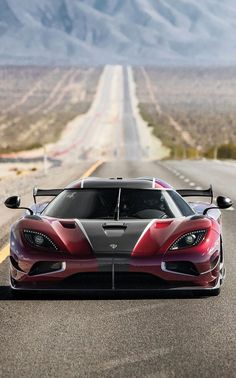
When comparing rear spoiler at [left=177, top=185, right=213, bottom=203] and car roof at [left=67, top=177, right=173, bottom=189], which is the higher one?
car roof at [left=67, top=177, right=173, bottom=189]

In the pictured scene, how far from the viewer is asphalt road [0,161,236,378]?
20.0 ft

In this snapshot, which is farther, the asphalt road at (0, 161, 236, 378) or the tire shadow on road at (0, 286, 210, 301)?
the tire shadow on road at (0, 286, 210, 301)

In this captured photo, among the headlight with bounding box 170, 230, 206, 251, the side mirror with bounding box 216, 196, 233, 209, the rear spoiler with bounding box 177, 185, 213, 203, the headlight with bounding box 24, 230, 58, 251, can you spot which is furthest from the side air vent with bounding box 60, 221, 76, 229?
the rear spoiler with bounding box 177, 185, 213, 203

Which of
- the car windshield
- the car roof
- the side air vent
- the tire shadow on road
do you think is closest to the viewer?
the tire shadow on road

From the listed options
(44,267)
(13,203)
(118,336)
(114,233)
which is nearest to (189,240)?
(114,233)

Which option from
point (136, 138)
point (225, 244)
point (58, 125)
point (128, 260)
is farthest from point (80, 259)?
point (58, 125)

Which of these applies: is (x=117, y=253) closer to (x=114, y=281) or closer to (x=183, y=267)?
(x=114, y=281)

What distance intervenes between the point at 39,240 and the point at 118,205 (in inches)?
37.1

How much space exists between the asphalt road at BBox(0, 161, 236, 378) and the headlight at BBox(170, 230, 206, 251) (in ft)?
1.71

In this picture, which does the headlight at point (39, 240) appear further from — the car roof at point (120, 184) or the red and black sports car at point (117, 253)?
the car roof at point (120, 184)

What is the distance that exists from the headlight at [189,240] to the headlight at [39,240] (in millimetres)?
986

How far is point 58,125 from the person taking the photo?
5600 inches

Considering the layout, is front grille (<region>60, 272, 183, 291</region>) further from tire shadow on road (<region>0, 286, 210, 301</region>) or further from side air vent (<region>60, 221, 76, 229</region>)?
side air vent (<region>60, 221, 76, 229</region>)

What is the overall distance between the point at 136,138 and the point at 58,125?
74.4 ft
